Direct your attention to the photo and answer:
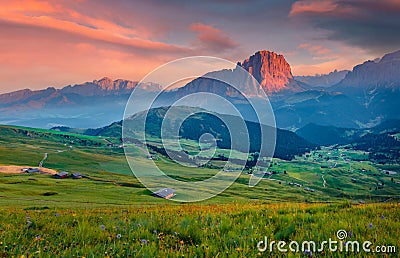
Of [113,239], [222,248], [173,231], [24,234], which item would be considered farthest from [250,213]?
[24,234]

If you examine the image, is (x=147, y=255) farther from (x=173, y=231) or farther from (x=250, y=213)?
(x=250, y=213)

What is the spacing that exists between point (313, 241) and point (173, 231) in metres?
3.83

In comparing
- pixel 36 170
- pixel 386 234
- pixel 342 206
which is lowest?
pixel 36 170

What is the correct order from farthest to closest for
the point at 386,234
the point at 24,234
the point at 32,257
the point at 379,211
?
the point at 379,211 → the point at 24,234 → the point at 386,234 → the point at 32,257

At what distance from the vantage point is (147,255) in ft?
19.4

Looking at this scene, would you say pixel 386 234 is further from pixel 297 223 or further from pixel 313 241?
pixel 297 223

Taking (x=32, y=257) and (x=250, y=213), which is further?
(x=250, y=213)

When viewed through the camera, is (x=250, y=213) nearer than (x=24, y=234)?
No

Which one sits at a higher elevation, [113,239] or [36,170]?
[113,239]

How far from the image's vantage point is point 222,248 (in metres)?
6.76

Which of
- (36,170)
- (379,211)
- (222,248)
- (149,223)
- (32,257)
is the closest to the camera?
(32,257)

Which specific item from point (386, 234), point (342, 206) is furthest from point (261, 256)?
point (342, 206)

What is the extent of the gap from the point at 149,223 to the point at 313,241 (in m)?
4.94

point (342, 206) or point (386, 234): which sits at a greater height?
point (386, 234)
